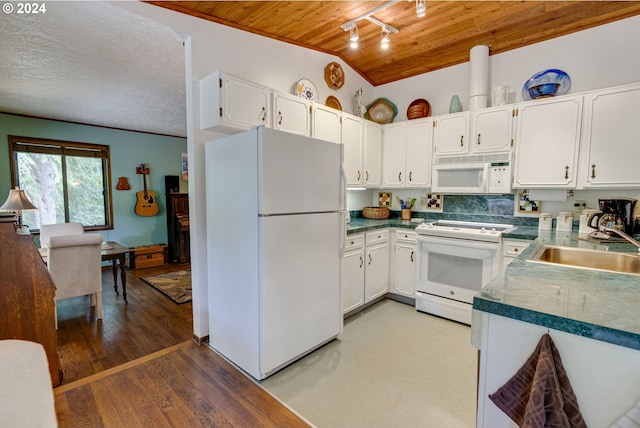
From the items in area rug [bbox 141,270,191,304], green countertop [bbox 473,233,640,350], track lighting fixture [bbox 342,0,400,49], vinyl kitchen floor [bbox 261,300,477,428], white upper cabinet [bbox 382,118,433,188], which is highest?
track lighting fixture [bbox 342,0,400,49]

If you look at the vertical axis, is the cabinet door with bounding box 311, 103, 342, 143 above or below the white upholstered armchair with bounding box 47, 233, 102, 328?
above

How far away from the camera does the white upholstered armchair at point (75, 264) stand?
2807mm

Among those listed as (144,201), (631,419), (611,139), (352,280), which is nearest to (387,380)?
(352,280)

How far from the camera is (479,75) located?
124 inches

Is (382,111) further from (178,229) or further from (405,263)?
(178,229)

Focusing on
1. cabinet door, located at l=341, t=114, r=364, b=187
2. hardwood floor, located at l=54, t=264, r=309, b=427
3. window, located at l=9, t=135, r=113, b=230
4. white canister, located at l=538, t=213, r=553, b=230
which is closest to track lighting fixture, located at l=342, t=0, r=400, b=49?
cabinet door, located at l=341, t=114, r=364, b=187

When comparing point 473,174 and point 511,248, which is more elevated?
point 473,174

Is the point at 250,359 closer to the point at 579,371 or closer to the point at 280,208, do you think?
the point at 280,208

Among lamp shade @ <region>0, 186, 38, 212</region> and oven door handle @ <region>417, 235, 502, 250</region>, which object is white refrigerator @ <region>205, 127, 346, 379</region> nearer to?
oven door handle @ <region>417, 235, 502, 250</region>

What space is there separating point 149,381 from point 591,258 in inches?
120

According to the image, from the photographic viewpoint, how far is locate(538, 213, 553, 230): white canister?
283cm

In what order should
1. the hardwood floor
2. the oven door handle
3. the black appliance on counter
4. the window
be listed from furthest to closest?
the window, the oven door handle, the black appliance on counter, the hardwood floor

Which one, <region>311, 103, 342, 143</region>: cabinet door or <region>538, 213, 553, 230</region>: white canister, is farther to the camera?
<region>311, 103, 342, 143</region>: cabinet door

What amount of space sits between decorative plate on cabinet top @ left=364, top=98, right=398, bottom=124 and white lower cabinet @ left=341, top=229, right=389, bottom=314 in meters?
1.49
